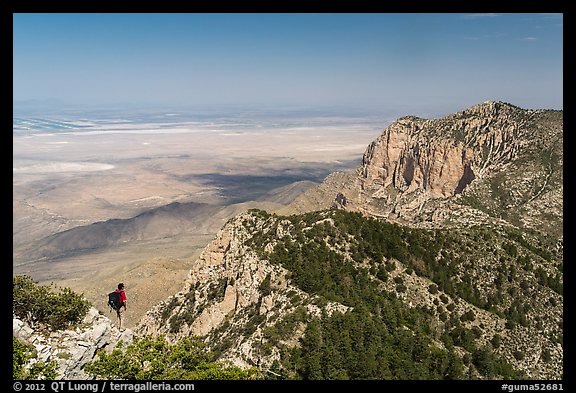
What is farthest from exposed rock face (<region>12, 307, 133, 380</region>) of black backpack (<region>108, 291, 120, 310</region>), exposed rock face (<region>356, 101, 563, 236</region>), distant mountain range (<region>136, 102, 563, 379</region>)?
exposed rock face (<region>356, 101, 563, 236</region>)

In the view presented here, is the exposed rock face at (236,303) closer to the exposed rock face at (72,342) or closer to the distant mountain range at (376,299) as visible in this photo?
the distant mountain range at (376,299)

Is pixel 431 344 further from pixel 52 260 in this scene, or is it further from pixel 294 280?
pixel 52 260

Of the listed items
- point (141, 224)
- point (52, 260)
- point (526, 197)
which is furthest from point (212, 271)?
point (141, 224)

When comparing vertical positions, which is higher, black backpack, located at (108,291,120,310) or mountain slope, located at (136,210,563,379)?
black backpack, located at (108,291,120,310)

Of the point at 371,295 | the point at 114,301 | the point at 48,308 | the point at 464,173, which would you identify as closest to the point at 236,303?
the point at 371,295

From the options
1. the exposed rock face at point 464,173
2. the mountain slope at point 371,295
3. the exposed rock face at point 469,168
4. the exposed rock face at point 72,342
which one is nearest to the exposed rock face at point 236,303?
the mountain slope at point 371,295

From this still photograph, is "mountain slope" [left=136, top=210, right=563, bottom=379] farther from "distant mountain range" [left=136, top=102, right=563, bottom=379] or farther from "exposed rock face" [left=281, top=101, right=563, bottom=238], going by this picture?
"exposed rock face" [left=281, top=101, right=563, bottom=238]

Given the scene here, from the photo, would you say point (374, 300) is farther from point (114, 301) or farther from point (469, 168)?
point (469, 168)
